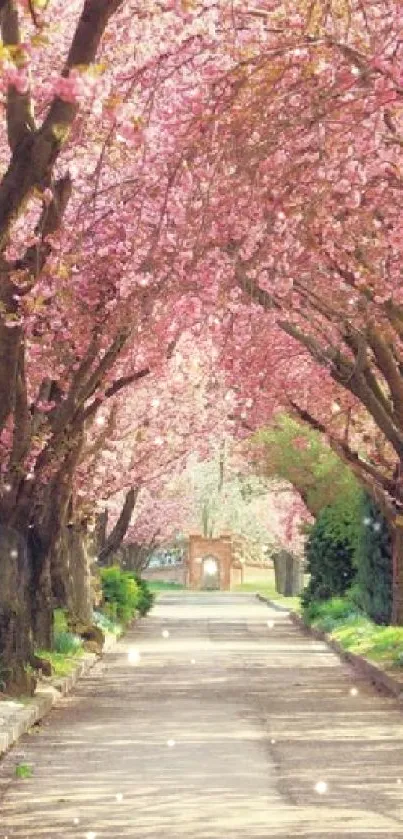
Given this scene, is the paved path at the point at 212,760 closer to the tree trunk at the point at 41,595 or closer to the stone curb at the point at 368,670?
the stone curb at the point at 368,670

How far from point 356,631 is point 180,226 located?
845 inches

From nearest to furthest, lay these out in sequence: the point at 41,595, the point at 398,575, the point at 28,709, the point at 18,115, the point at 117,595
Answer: the point at 18,115
the point at 28,709
the point at 41,595
the point at 398,575
the point at 117,595

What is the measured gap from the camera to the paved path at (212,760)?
1196 cm

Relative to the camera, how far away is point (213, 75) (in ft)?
49.2

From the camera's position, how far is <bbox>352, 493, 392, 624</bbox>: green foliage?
134 feet

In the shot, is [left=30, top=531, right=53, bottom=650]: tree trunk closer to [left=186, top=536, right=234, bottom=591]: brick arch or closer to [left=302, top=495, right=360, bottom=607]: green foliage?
[left=302, top=495, right=360, bottom=607]: green foliage

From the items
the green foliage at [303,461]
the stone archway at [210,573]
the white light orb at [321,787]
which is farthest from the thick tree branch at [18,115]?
the stone archway at [210,573]

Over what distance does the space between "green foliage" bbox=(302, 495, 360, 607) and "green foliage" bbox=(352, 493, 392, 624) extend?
5570 millimetres

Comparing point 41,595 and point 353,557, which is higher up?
point 353,557

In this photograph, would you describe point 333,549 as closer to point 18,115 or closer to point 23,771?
point 23,771

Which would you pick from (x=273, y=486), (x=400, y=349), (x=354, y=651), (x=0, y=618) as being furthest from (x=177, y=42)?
(x=273, y=486)

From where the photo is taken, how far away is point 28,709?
65.3 feet

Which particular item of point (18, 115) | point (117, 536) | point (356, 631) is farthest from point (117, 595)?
point (18, 115)

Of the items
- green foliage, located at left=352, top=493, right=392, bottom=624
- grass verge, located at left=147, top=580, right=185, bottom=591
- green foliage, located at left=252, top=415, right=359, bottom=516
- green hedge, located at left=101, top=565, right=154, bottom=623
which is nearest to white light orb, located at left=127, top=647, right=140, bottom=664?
green foliage, located at left=352, top=493, right=392, bottom=624
